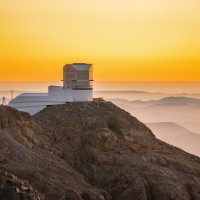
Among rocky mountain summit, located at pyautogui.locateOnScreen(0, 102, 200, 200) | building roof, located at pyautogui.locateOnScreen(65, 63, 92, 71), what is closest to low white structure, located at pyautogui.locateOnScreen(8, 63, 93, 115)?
building roof, located at pyautogui.locateOnScreen(65, 63, 92, 71)

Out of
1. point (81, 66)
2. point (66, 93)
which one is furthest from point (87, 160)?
point (81, 66)

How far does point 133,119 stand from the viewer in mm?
61594

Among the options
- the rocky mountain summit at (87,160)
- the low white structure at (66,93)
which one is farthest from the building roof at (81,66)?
the rocky mountain summit at (87,160)

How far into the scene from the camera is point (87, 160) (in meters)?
51.0

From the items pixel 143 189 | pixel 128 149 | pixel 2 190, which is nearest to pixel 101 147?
pixel 128 149

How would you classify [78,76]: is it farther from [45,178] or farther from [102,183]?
[45,178]

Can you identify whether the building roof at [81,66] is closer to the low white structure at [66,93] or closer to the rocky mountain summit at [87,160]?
the low white structure at [66,93]

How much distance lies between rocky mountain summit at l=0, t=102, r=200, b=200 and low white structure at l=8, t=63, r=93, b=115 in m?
3.13

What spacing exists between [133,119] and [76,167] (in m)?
13.5

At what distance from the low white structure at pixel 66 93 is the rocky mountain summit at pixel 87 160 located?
3.13m

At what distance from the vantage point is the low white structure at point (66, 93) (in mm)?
63487

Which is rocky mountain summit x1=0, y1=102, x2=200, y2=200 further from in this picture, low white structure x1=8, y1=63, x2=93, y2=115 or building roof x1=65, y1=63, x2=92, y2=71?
building roof x1=65, y1=63, x2=92, y2=71

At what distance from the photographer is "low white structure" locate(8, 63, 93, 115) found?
208 feet

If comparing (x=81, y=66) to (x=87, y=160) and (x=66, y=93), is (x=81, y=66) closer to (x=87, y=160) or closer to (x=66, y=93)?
(x=66, y=93)
